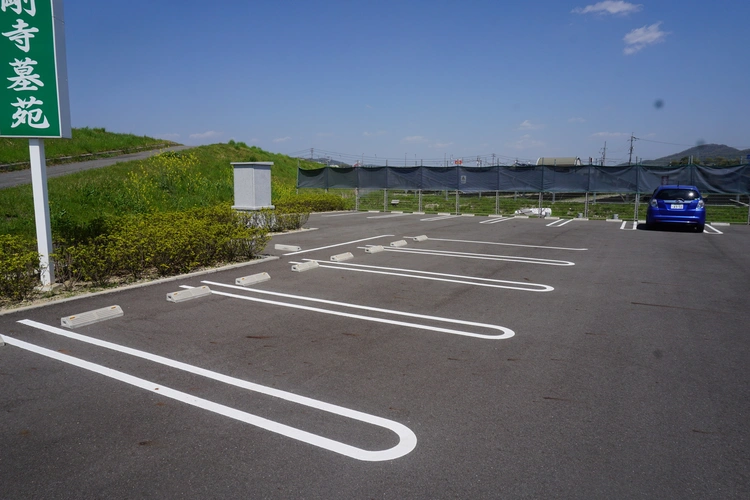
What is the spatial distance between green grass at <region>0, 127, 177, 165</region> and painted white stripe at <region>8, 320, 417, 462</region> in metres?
22.7

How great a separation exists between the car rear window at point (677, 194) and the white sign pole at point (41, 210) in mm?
16768

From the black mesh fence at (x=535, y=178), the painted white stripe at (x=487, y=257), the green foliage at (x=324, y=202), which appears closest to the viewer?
the painted white stripe at (x=487, y=257)

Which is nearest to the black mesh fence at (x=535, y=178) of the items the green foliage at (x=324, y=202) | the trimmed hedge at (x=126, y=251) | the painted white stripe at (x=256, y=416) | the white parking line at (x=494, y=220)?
the green foliage at (x=324, y=202)

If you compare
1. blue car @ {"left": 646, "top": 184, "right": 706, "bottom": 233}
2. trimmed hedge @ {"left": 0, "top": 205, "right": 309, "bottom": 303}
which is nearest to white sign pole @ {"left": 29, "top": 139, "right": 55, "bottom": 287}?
trimmed hedge @ {"left": 0, "top": 205, "right": 309, "bottom": 303}

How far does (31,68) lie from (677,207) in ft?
55.7

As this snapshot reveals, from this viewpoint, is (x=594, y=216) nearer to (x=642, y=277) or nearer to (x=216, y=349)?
(x=642, y=277)

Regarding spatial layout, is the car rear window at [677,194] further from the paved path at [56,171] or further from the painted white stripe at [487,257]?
the paved path at [56,171]

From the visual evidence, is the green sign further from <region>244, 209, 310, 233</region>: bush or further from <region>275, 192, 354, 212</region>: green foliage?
<region>275, 192, 354, 212</region>: green foliage

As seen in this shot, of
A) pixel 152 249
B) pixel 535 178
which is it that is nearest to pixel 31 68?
Result: pixel 152 249

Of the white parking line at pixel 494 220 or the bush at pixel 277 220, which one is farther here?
the white parking line at pixel 494 220

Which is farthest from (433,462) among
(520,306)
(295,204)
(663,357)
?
(295,204)

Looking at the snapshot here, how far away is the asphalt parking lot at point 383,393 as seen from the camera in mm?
2967

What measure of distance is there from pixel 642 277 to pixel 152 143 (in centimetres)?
3644

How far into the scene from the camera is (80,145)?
29.5 m
